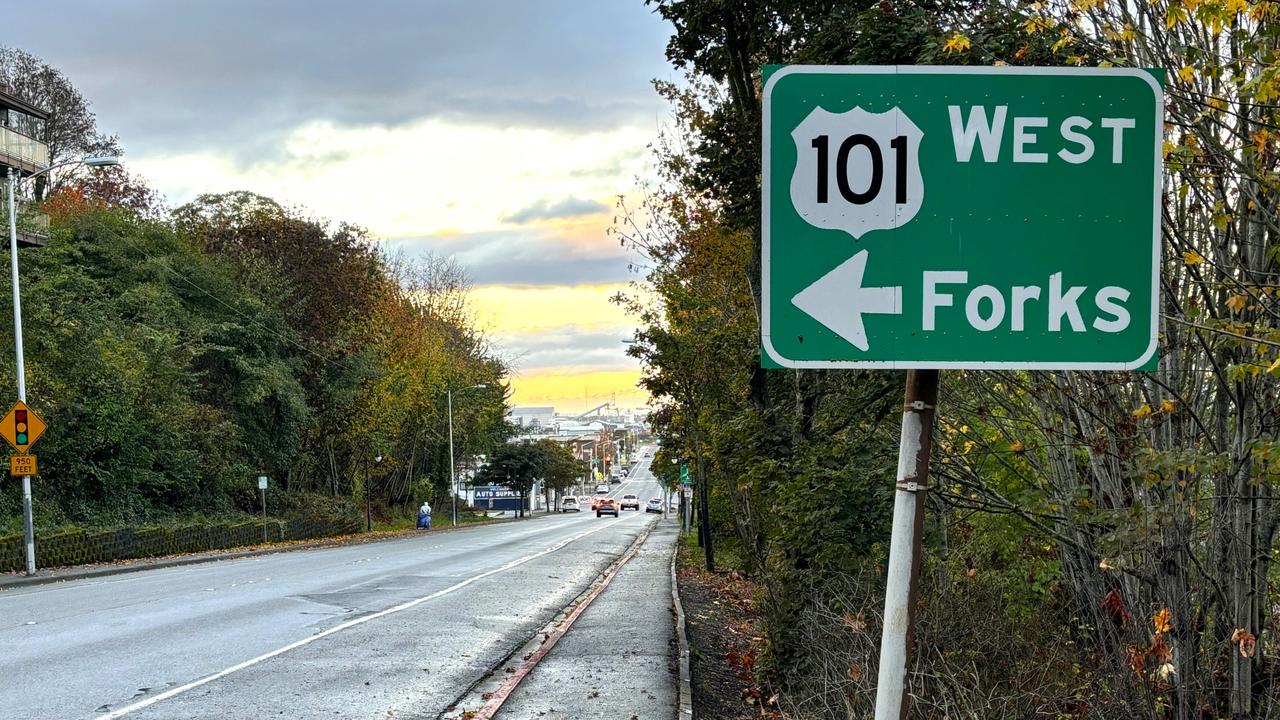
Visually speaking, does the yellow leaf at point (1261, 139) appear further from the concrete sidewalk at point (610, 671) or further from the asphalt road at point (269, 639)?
the asphalt road at point (269, 639)

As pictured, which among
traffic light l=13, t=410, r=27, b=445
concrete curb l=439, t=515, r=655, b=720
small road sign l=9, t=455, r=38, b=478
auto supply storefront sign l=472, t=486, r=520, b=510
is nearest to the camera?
concrete curb l=439, t=515, r=655, b=720

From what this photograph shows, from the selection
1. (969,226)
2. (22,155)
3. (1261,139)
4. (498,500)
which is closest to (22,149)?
(22,155)

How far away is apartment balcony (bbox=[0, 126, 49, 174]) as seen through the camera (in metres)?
37.1

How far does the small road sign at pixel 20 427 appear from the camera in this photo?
23.4 meters

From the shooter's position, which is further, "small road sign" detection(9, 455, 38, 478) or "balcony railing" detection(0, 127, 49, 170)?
"balcony railing" detection(0, 127, 49, 170)

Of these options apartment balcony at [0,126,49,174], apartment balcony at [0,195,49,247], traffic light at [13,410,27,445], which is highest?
apartment balcony at [0,126,49,174]

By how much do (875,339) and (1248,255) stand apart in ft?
14.2

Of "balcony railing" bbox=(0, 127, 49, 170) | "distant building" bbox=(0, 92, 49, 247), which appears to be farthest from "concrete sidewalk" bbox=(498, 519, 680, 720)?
"balcony railing" bbox=(0, 127, 49, 170)

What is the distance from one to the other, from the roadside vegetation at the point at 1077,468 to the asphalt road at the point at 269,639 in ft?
11.3

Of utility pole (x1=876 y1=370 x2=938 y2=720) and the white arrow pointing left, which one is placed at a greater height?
the white arrow pointing left

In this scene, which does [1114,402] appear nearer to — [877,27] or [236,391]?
[877,27]

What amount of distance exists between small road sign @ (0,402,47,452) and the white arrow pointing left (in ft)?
80.2

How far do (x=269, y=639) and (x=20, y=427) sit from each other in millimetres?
13897

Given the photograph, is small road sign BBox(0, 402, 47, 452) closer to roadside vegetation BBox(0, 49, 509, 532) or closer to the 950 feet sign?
roadside vegetation BBox(0, 49, 509, 532)
